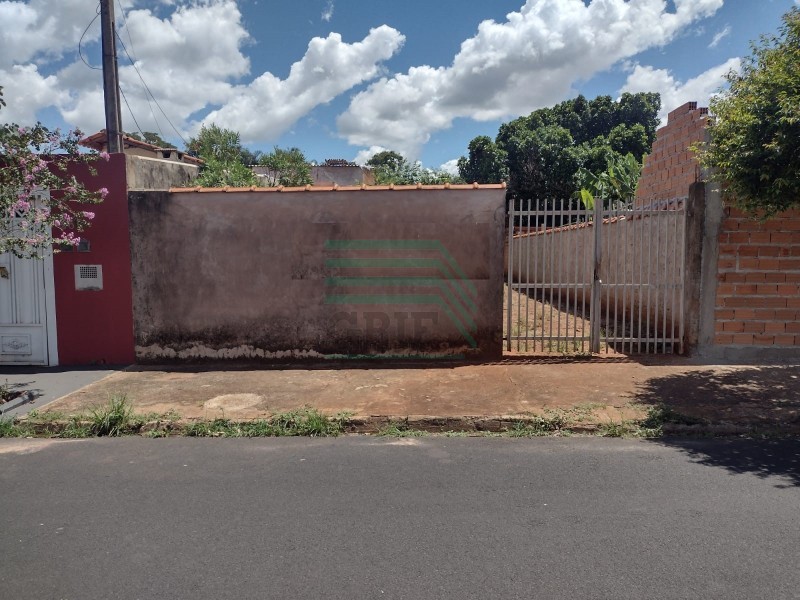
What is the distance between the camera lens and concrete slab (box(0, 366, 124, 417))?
21.2 feet

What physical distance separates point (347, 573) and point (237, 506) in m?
1.20

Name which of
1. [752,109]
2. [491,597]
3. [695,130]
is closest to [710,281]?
[752,109]

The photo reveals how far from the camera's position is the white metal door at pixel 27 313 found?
816 centimetres

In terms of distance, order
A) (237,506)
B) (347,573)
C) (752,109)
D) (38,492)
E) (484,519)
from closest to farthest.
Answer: (347,573)
(484,519)
(237,506)
(38,492)
(752,109)

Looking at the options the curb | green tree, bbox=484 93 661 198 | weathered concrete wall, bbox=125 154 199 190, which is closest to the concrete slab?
the curb

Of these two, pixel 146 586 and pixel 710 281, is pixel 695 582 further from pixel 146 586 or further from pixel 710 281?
pixel 710 281

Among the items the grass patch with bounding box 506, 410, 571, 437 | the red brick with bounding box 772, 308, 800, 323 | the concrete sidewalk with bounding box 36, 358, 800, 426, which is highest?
the red brick with bounding box 772, 308, 800, 323

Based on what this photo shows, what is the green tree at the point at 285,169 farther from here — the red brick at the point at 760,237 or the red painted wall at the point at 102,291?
the red brick at the point at 760,237

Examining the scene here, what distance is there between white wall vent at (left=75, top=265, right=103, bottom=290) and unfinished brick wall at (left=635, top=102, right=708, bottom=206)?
828 centimetres

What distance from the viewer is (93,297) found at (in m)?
8.23

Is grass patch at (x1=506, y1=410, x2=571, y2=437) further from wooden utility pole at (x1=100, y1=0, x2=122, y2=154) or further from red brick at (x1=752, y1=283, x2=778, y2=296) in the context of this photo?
wooden utility pole at (x1=100, y1=0, x2=122, y2=154)

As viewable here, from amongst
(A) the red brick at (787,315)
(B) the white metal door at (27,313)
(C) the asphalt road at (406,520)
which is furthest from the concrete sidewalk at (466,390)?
(B) the white metal door at (27,313)

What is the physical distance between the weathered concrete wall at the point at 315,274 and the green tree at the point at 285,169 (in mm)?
10025

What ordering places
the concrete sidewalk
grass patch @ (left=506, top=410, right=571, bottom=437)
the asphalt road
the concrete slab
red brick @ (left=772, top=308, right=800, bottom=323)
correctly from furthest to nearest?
red brick @ (left=772, top=308, right=800, bottom=323) → the concrete slab → the concrete sidewalk → grass patch @ (left=506, top=410, right=571, bottom=437) → the asphalt road
